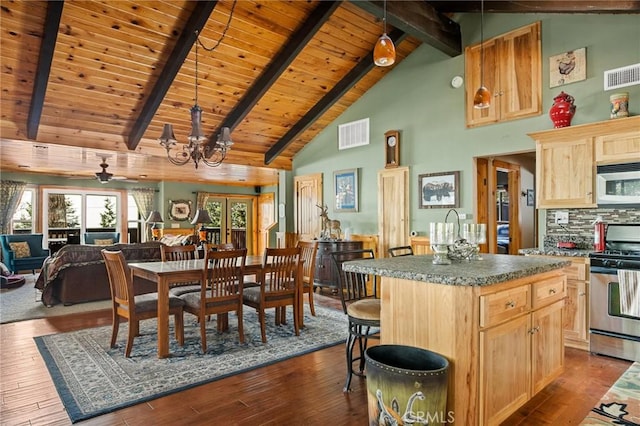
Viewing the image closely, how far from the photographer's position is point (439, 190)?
5.55 m

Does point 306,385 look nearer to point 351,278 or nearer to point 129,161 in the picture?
point 351,278

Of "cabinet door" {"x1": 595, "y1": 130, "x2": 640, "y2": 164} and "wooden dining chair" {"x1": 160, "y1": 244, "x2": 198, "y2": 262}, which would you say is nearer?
"cabinet door" {"x1": 595, "y1": 130, "x2": 640, "y2": 164}

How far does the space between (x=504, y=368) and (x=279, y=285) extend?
8.22 ft

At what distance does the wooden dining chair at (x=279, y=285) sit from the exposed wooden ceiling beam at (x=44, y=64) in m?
3.29

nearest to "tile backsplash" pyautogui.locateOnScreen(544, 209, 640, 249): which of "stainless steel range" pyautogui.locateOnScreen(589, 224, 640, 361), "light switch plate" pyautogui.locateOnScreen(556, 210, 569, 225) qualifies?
"light switch plate" pyautogui.locateOnScreen(556, 210, 569, 225)

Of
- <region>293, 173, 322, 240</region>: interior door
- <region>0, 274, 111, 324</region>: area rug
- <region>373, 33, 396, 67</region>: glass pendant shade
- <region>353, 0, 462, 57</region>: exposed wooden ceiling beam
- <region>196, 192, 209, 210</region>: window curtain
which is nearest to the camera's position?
<region>373, 33, 396, 67</region>: glass pendant shade

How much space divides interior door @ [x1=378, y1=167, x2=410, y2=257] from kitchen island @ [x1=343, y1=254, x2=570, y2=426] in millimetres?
3480

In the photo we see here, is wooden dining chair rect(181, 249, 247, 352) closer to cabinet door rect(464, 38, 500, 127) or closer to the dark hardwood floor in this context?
the dark hardwood floor

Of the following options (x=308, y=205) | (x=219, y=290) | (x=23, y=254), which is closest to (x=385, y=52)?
(x=219, y=290)

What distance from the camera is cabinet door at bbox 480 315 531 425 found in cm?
191

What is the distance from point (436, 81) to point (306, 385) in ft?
15.4

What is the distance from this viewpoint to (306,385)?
286 centimetres

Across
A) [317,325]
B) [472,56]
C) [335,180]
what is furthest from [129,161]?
[472,56]

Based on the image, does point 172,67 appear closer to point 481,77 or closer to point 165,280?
point 165,280
